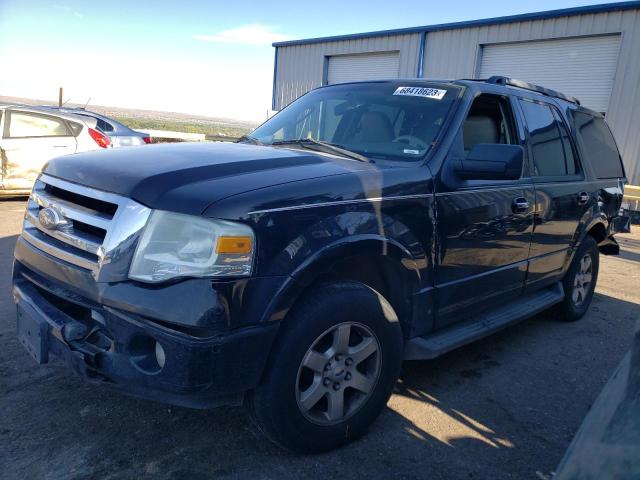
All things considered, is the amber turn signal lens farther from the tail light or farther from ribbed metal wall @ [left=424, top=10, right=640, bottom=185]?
ribbed metal wall @ [left=424, top=10, right=640, bottom=185]

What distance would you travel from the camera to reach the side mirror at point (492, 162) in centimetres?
294

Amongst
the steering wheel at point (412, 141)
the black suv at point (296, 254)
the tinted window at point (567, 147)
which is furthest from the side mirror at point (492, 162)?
the tinted window at point (567, 147)

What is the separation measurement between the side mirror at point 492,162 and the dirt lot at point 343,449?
4.61ft

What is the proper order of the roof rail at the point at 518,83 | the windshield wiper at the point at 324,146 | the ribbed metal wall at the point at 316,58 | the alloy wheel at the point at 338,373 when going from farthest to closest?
the ribbed metal wall at the point at 316,58 < the roof rail at the point at 518,83 < the windshield wiper at the point at 324,146 < the alloy wheel at the point at 338,373

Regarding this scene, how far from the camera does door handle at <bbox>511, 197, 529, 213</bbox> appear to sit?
358 centimetres

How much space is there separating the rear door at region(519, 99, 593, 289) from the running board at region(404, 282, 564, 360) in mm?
125

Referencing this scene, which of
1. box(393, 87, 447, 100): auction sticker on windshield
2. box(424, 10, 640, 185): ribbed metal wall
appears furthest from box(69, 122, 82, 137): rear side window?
box(424, 10, 640, 185): ribbed metal wall

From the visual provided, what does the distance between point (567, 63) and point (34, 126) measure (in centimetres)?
1196

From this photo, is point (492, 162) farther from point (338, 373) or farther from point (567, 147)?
point (567, 147)

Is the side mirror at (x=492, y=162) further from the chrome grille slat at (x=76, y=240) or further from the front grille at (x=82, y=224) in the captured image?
the chrome grille slat at (x=76, y=240)

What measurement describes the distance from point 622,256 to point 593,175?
15.1 ft

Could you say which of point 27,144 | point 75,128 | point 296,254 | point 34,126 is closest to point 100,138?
point 75,128

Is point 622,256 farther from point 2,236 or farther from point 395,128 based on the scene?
point 2,236

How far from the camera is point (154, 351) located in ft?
7.27
